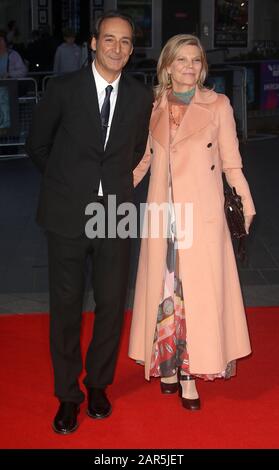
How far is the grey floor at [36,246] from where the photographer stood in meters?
6.83

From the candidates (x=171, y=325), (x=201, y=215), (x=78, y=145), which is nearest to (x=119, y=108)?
(x=78, y=145)

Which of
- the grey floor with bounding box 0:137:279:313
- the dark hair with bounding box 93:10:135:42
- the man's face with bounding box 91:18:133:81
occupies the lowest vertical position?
the grey floor with bounding box 0:137:279:313

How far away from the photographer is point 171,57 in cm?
451

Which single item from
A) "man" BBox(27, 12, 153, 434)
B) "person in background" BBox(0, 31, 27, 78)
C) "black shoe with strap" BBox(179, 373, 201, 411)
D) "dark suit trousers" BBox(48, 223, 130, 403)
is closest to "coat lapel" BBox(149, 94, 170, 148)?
"man" BBox(27, 12, 153, 434)

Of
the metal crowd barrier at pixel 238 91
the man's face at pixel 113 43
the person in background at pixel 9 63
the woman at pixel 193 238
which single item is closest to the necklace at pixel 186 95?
the woman at pixel 193 238

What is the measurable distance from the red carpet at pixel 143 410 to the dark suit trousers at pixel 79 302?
234mm

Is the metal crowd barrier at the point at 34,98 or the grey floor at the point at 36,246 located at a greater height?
the metal crowd barrier at the point at 34,98

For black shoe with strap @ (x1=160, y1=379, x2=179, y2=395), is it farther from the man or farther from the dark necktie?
the dark necktie

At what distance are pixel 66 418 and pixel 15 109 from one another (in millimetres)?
9052

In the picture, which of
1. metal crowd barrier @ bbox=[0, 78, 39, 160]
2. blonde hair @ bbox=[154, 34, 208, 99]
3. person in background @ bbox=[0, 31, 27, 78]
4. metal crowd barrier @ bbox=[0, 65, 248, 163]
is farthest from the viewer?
person in background @ bbox=[0, 31, 27, 78]

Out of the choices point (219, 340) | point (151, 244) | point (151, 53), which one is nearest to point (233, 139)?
point (151, 244)

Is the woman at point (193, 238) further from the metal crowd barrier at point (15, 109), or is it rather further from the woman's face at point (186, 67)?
the metal crowd barrier at point (15, 109)

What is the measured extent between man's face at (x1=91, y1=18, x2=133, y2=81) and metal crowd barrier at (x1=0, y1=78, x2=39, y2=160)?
Result: 886cm

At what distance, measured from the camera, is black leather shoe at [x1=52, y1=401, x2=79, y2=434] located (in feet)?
14.5
